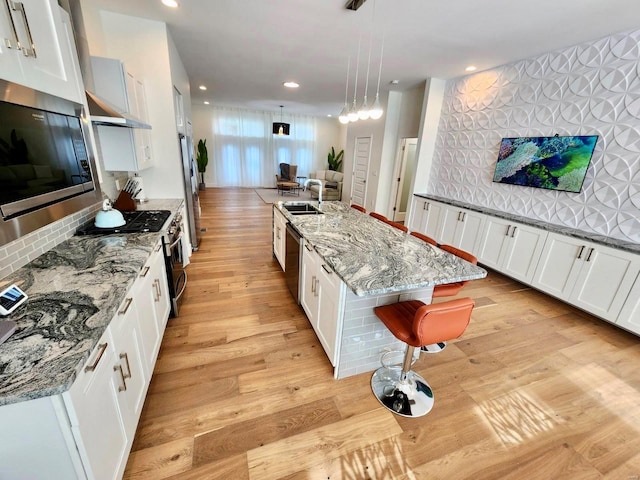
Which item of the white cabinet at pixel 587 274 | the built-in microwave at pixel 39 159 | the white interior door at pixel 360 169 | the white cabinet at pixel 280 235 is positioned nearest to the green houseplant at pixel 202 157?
the white interior door at pixel 360 169

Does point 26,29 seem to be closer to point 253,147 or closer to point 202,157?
point 202,157

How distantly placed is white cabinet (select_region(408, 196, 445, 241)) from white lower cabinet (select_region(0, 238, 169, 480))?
4374mm

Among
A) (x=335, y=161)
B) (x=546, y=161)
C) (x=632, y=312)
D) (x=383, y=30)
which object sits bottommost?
(x=632, y=312)

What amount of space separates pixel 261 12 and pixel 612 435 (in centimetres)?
434

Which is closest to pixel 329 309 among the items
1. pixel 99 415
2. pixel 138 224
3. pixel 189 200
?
pixel 99 415

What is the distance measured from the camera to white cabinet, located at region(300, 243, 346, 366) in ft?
5.77

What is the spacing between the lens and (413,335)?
4.98 feet

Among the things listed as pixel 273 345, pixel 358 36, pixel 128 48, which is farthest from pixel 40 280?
pixel 358 36

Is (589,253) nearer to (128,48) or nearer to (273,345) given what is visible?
(273,345)

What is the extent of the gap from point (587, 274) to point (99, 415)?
401cm

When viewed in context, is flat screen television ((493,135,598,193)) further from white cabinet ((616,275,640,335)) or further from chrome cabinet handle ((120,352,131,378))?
chrome cabinet handle ((120,352,131,378))

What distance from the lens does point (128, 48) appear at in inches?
113

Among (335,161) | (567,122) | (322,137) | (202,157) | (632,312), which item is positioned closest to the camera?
(632,312)

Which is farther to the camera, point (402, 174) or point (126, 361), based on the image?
point (402, 174)
